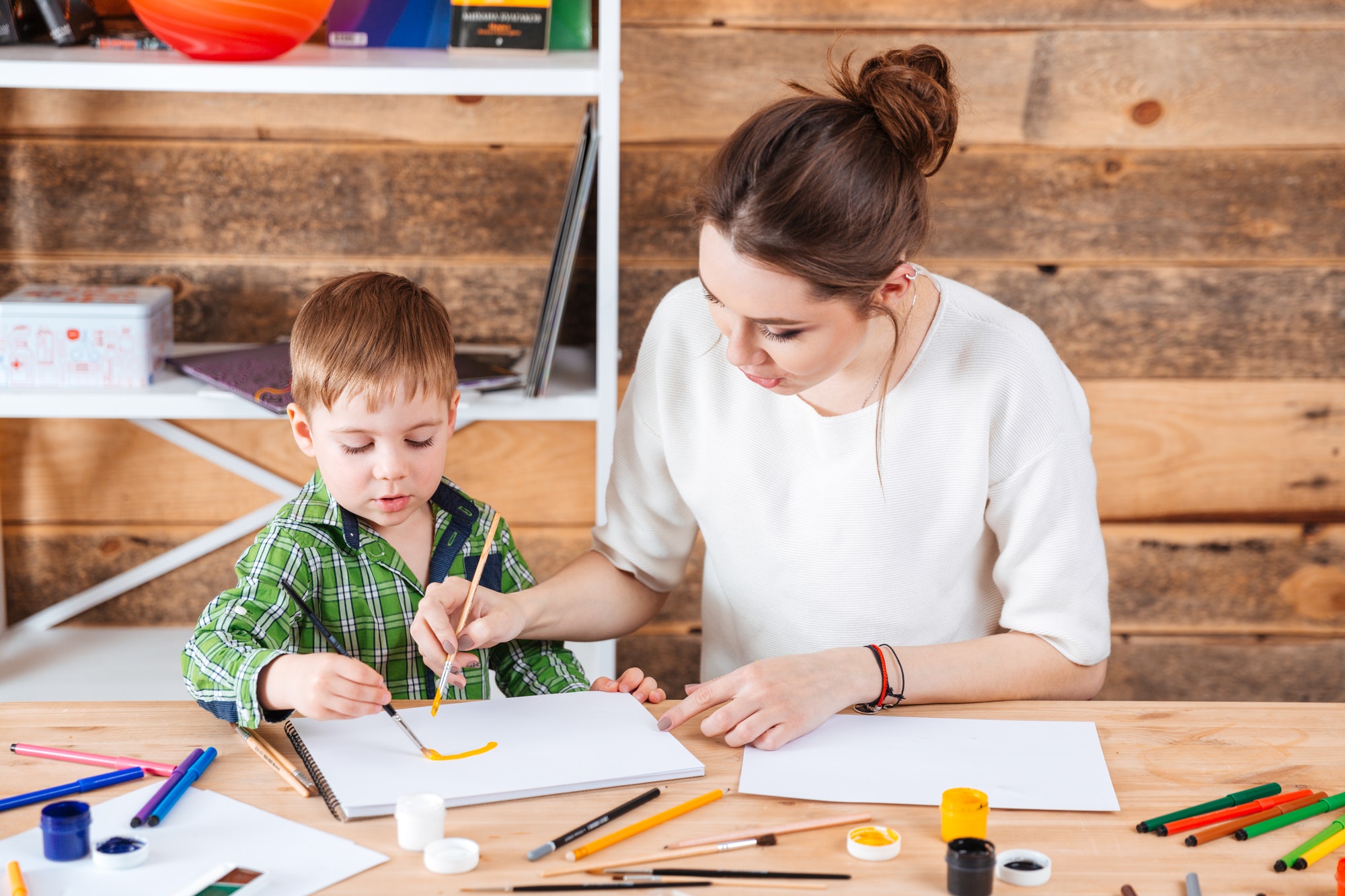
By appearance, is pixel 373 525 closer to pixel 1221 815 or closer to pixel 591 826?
pixel 591 826

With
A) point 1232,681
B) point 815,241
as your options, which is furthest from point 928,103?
point 1232,681

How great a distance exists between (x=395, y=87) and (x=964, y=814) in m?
1.06

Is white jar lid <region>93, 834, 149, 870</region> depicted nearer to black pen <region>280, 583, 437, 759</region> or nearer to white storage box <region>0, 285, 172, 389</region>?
black pen <region>280, 583, 437, 759</region>

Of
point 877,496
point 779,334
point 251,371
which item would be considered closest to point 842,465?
point 877,496

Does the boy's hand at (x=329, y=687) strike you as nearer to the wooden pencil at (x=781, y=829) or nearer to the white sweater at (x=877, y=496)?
the wooden pencil at (x=781, y=829)

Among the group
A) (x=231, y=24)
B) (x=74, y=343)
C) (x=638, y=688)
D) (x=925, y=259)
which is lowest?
(x=638, y=688)

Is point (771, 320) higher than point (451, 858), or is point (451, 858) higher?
point (771, 320)

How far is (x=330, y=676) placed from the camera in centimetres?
100

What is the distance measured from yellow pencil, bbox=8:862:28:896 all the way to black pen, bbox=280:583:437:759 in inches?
11.8

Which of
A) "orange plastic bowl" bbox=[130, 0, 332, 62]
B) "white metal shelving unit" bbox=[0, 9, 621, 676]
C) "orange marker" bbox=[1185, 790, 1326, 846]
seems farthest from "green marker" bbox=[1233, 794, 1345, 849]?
"orange plastic bowl" bbox=[130, 0, 332, 62]

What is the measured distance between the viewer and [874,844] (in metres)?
0.89

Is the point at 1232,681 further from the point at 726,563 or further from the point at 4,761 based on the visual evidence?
the point at 4,761

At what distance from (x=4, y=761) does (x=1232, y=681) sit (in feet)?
6.15

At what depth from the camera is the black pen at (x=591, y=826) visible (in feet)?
2.88
